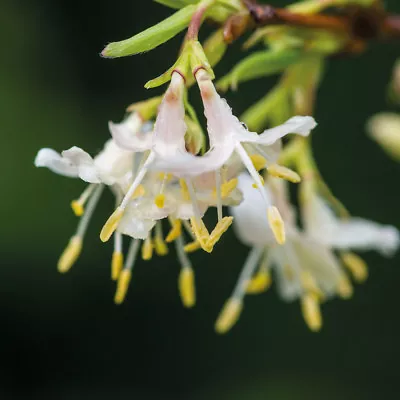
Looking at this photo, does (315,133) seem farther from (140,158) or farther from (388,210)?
(140,158)

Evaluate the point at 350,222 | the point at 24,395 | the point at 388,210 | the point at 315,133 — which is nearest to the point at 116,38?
the point at 315,133

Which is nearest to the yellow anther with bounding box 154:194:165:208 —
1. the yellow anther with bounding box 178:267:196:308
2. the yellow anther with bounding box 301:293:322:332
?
the yellow anther with bounding box 178:267:196:308

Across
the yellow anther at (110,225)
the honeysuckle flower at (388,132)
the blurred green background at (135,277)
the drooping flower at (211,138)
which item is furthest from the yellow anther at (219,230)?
the blurred green background at (135,277)

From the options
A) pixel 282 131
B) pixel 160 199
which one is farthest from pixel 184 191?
pixel 282 131

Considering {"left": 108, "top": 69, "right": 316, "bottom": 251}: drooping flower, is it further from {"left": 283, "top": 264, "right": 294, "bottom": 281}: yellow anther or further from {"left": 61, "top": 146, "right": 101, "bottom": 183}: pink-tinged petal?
{"left": 283, "top": 264, "right": 294, "bottom": 281}: yellow anther

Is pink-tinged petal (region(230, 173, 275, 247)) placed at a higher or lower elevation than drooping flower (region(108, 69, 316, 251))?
lower

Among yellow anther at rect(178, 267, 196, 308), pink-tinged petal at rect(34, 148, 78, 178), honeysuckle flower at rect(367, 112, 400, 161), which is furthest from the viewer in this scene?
honeysuckle flower at rect(367, 112, 400, 161)
